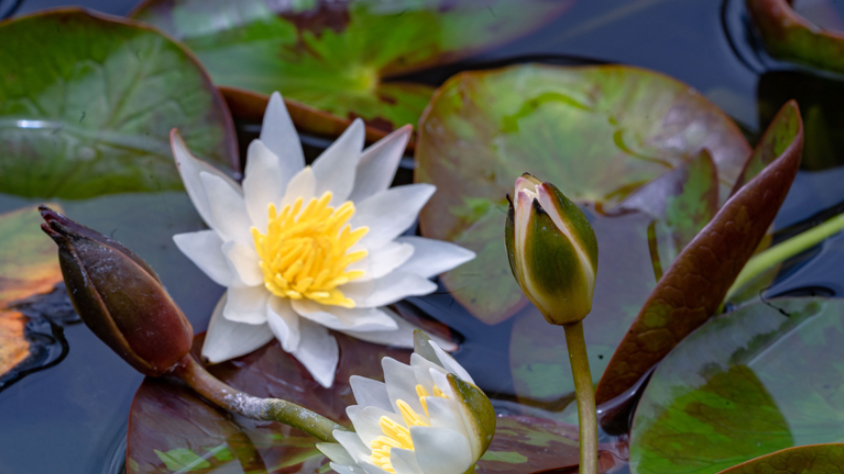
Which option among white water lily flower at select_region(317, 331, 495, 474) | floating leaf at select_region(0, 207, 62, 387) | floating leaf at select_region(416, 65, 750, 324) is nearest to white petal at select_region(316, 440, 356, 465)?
white water lily flower at select_region(317, 331, 495, 474)

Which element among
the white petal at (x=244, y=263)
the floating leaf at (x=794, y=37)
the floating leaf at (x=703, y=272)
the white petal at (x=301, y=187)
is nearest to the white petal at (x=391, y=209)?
the white petal at (x=301, y=187)

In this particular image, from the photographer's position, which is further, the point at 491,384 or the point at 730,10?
the point at 730,10

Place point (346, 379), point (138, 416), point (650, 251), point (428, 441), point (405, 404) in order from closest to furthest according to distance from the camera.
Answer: point (428, 441), point (405, 404), point (138, 416), point (346, 379), point (650, 251)

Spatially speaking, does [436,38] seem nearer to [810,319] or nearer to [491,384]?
[491,384]

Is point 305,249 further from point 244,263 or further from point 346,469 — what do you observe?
point 346,469

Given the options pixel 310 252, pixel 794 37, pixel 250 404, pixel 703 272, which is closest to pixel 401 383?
pixel 250 404

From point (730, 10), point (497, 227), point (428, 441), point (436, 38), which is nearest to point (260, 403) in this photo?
point (428, 441)
